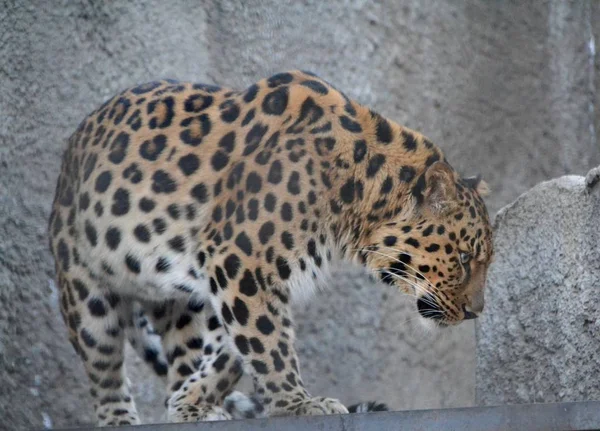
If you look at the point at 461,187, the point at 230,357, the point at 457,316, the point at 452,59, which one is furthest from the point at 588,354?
the point at 452,59

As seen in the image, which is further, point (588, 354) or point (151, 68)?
point (151, 68)

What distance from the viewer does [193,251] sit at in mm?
4750

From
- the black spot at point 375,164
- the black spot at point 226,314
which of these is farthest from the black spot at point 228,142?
the black spot at point 226,314

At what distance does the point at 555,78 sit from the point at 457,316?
A: 2894 millimetres

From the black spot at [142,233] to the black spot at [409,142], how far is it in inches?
45.9

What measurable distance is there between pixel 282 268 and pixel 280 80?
0.93m

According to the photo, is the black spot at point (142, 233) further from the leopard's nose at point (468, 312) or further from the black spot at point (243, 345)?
the leopard's nose at point (468, 312)

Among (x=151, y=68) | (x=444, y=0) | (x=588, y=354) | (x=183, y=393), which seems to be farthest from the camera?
(x=444, y=0)

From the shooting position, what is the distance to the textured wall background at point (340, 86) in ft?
19.6

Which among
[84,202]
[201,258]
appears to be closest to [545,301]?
[201,258]

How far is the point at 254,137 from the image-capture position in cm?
473

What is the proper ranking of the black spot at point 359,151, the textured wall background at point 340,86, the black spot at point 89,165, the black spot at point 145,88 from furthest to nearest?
A: the textured wall background at point 340,86
the black spot at point 145,88
the black spot at point 89,165
the black spot at point 359,151

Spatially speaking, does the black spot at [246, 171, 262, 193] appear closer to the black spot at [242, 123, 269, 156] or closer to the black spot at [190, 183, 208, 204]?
the black spot at [242, 123, 269, 156]

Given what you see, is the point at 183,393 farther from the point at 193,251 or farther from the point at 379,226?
the point at 379,226
